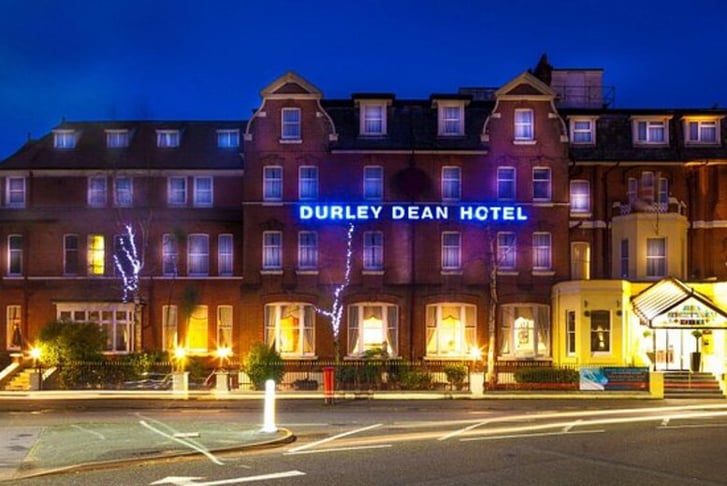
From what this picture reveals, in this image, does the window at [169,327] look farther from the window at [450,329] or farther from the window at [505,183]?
the window at [505,183]

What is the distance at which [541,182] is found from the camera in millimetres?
47875

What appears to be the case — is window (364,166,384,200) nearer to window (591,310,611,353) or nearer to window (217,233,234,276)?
window (217,233,234,276)

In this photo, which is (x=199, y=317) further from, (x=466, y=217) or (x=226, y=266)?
(x=466, y=217)

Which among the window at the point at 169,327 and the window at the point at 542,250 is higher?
the window at the point at 542,250

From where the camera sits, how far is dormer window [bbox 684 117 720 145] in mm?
49844

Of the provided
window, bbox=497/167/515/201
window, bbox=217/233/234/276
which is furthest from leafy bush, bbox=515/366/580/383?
window, bbox=217/233/234/276

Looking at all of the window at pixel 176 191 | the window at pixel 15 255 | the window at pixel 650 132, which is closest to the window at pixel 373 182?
the window at pixel 176 191

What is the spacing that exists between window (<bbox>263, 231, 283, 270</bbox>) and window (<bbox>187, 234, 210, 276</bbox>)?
3743 mm

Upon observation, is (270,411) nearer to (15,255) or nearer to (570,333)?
(570,333)

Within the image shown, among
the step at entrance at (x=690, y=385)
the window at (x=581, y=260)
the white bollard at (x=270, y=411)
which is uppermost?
the window at (x=581, y=260)

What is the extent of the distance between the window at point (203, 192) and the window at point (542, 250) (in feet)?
54.0

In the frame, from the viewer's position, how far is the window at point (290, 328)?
4700 cm

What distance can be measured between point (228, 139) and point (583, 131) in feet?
60.2

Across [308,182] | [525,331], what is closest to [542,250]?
[525,331]
